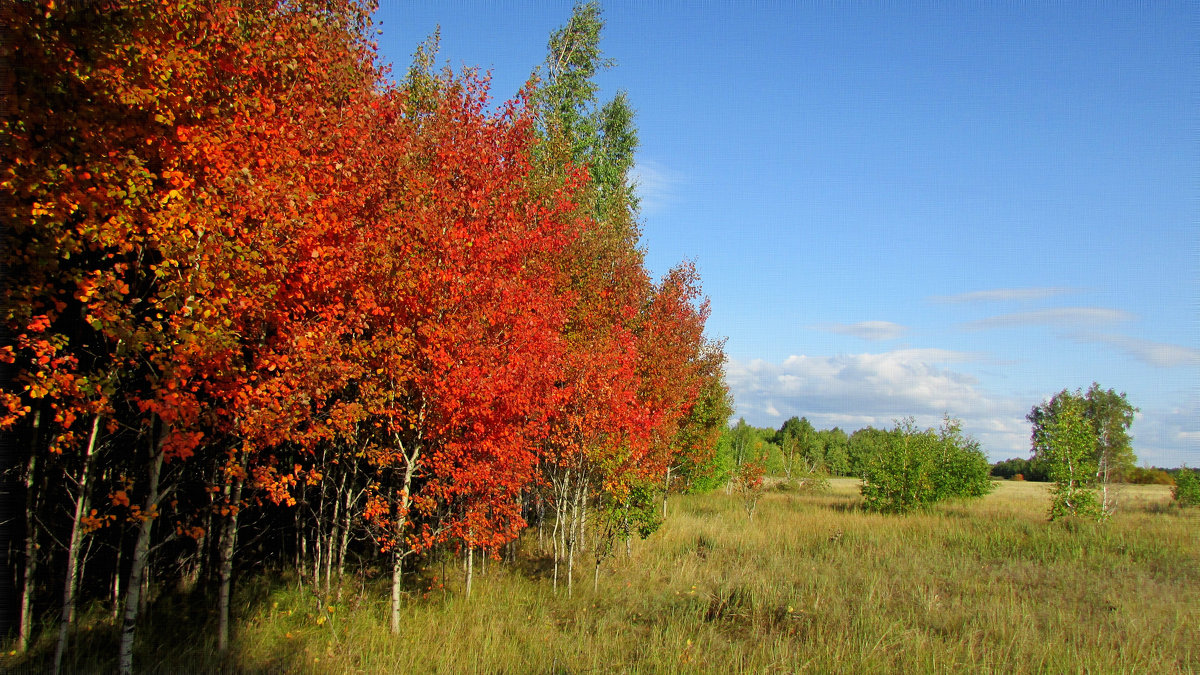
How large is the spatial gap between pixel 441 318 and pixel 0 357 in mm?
6276

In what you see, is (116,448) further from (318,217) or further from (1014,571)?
(1014,571)

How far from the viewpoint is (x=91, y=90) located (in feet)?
23.3

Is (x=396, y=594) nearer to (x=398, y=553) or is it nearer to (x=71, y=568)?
(x=398, y=553)

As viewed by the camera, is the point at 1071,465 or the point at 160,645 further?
the point at 1071,465

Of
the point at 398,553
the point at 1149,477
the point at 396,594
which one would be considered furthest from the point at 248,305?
the point at 1149,477

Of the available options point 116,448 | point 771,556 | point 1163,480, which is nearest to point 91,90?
point 116,448

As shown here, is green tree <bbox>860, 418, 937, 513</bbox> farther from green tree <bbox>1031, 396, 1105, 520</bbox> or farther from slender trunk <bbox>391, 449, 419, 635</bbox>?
slender trunk <bbox>391, 449, 419, 635</bbox>

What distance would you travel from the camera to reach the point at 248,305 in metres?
7.79

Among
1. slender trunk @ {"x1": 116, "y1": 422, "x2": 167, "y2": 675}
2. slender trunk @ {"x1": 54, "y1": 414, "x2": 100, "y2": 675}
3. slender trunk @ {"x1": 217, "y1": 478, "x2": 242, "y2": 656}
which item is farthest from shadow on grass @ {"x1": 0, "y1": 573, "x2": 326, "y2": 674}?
slender trunk @ {"x1": 116, "y1": 422, "x2": 167, "y2": 675}

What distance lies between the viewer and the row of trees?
707 centimetres

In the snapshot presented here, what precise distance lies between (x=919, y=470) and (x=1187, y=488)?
21492 mm

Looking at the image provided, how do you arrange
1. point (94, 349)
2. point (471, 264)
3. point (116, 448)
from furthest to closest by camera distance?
point (471, 264)
point (116, 448)
point (94, 349)

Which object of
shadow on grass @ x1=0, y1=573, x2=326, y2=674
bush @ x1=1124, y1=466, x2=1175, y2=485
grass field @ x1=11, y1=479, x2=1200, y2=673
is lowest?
bush @ x1=1124, y1=466, x2=1175, y2=485

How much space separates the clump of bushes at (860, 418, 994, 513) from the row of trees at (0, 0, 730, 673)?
79.5ft
